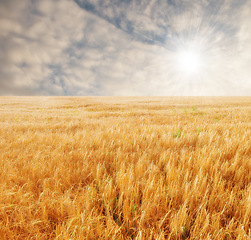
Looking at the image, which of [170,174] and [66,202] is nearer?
[66,202]

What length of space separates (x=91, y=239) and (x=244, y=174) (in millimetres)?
2250

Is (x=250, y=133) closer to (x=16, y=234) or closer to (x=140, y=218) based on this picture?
(x=140, y=218)

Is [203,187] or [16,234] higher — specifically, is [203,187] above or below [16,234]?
above

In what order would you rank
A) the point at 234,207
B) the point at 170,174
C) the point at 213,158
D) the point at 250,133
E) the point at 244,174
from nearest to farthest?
1. the point at 234,207
2. the point at 170,174
3. the point at 244,174
4. the point at 213,158
5. the point at 250,133

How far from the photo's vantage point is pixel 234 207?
1562 millimetres

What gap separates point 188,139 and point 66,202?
3.38 m

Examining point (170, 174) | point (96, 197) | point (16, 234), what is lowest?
point (16, 234)

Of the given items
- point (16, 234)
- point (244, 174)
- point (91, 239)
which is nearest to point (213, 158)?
point (244, 174)

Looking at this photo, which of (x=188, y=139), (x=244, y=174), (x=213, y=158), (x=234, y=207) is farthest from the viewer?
(x=188, y=139)

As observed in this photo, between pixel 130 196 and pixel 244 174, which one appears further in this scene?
pixel 244 174

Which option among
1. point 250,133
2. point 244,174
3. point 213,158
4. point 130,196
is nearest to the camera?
point 130,196

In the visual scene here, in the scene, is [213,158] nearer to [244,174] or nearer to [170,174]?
[244,174]

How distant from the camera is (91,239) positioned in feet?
4.23

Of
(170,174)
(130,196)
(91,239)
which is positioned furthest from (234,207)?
(91,239)
